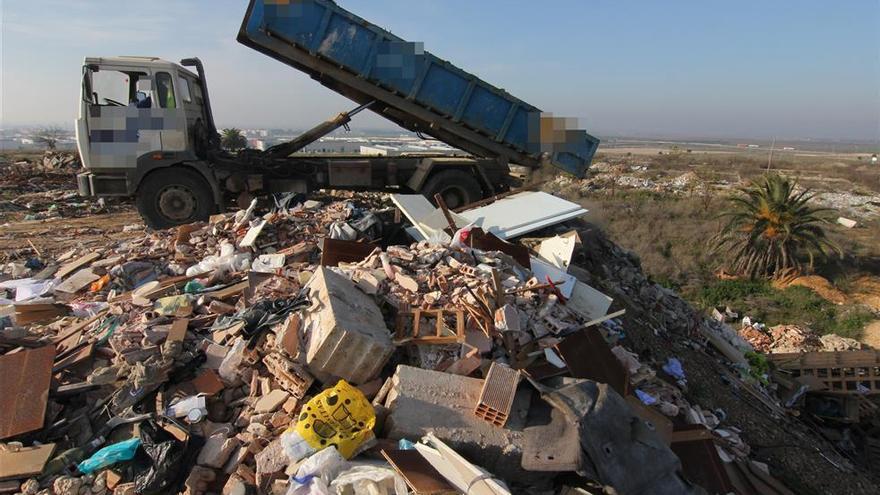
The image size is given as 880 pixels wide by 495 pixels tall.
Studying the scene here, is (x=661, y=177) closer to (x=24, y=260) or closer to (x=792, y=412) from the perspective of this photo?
(x=792, y=412)

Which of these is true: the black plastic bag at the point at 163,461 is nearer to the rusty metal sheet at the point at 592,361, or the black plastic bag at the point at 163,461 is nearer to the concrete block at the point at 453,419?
the concrete block at the point at 453,419

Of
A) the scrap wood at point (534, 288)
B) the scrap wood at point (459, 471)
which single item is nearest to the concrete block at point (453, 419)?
the scrap wood at point (459, 471)

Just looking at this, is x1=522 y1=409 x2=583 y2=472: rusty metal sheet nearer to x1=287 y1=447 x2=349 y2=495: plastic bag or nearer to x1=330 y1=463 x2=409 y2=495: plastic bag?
x1=330 y1=463 x2=409 y2=495: plastic bag

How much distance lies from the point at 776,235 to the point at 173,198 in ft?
52.6

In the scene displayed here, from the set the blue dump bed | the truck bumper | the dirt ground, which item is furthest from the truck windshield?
the dirt ground

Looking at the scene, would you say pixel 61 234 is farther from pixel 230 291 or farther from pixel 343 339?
pixel 343 339

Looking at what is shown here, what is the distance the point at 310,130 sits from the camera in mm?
8711

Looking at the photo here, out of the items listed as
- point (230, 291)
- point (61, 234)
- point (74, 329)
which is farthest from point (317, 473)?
point (61, 234)

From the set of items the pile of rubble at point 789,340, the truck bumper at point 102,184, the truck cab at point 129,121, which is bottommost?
the pile of rubble at point 789,340

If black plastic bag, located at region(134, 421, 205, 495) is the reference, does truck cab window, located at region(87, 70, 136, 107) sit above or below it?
above

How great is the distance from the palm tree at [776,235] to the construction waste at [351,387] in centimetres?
1302

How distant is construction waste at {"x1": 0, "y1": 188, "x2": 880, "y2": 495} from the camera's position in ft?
9.62

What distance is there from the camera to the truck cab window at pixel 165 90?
7.40 m

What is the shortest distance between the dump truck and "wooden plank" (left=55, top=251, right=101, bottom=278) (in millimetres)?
1206
